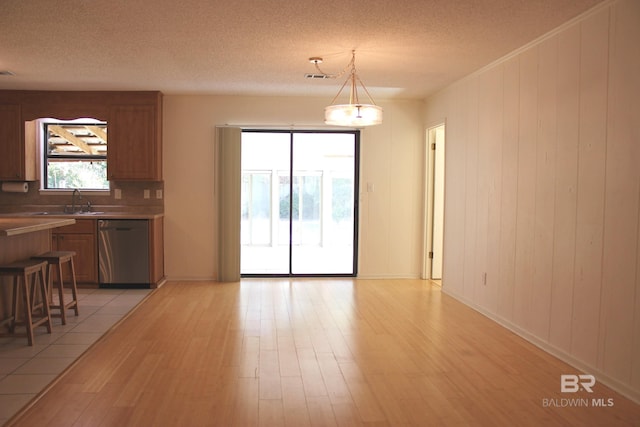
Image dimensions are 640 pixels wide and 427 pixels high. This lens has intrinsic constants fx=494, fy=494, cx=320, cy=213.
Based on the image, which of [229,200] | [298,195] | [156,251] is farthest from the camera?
[298,195]

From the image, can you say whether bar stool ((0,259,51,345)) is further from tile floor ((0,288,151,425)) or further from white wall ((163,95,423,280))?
white wall ((163,95,423,280))

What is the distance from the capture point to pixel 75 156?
680 cm

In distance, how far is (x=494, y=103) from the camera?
4883 mm

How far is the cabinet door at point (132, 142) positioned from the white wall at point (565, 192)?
13.0 ft

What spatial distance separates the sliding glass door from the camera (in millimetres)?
7078

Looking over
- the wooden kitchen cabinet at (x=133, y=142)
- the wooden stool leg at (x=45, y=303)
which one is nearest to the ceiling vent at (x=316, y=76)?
the wooden kitchen cabinet at (x=133, y=142)

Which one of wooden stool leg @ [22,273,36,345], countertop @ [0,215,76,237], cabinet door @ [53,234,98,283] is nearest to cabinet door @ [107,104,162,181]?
cabinet door @ [53,234,98,283]

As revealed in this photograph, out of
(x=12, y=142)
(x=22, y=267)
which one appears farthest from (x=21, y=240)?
(x=12, y=142)

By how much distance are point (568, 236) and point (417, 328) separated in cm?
158

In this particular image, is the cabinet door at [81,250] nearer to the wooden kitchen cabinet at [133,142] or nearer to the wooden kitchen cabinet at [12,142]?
the wooden kitchen cabinet at [133,142]

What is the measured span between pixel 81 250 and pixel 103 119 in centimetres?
171

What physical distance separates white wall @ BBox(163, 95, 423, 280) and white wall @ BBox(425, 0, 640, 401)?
164cm

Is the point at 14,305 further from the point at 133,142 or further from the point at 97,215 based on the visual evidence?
the point at 133,142

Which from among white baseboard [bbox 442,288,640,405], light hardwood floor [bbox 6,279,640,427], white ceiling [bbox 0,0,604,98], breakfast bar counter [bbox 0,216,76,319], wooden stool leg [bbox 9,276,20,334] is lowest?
light hardwood floor [bbox 6,279,640,427]
